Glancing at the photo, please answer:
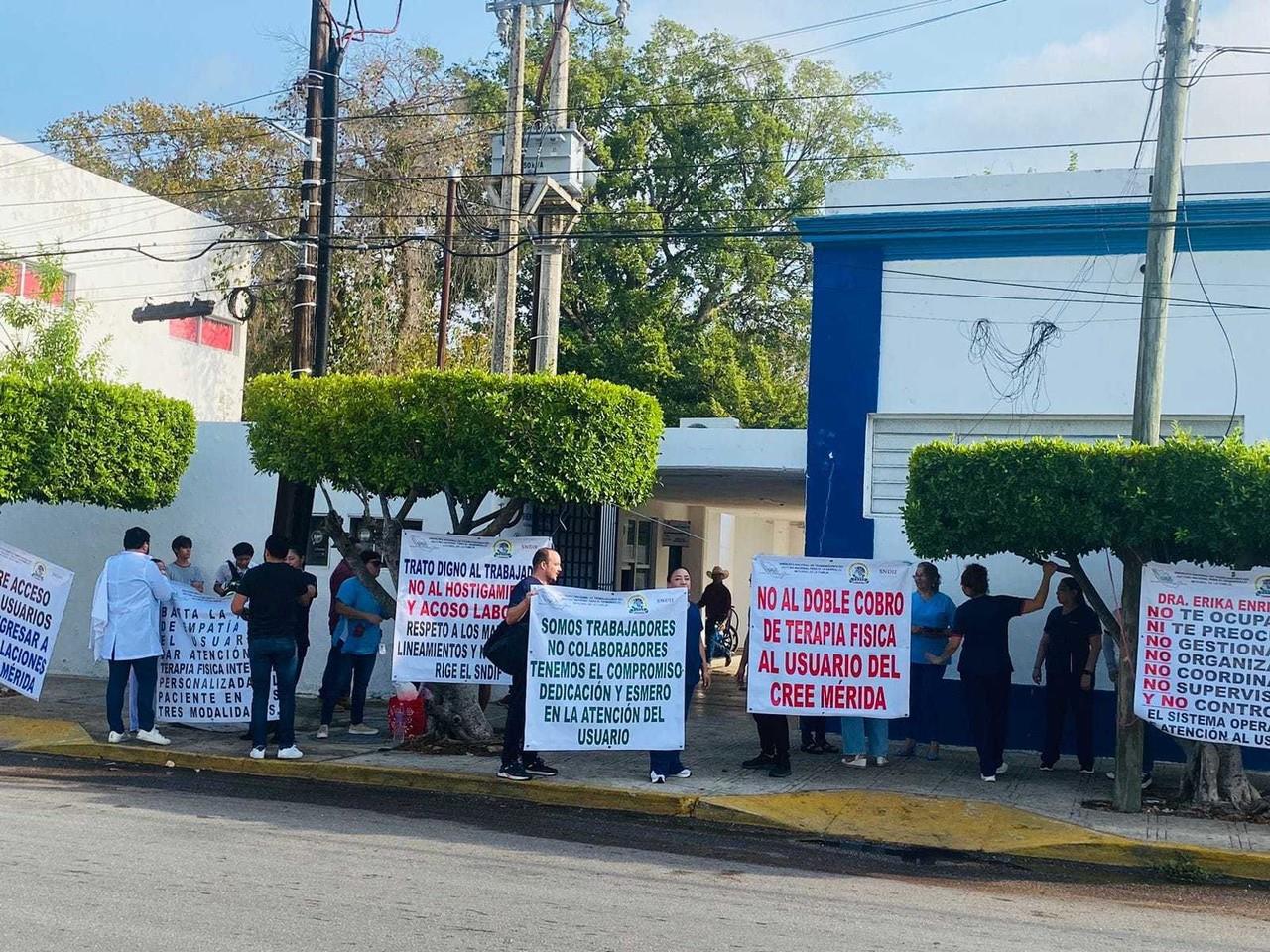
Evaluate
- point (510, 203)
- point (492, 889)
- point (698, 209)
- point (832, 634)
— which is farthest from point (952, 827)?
point (698, 209)

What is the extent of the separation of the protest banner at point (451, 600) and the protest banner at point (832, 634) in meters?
2.10

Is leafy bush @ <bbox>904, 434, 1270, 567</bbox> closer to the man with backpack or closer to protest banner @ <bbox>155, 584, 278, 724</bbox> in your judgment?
protest banner @ <bbox>155, 584, 278, 724</bbox>

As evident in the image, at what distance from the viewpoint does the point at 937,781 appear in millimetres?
11461

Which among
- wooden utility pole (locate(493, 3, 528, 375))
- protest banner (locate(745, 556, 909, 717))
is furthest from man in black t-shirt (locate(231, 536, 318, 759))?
wooden utility pole (locate(493, 3, 528, 375))

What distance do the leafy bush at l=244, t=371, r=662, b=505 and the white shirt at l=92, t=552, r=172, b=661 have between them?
5.11 ft

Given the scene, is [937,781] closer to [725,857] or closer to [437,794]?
[725,857]

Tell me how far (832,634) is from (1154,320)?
3.68 meters

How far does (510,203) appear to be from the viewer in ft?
57.4

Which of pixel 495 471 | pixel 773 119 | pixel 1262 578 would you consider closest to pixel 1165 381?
pixel 1262 578

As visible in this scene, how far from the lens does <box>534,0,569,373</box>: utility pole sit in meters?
17.0

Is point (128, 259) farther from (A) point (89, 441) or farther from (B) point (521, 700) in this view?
(B) point (521, 700)

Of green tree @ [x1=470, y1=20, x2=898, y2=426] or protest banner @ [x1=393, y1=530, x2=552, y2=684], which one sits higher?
green tree @ [x1=470, y1=20, x2=898, y2=426]

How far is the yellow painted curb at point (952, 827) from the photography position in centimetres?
903

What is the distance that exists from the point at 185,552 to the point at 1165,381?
9938 mm
